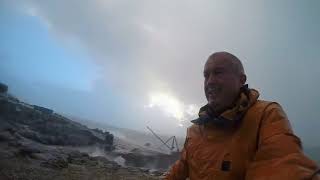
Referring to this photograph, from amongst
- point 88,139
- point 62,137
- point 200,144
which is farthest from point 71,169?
point 88,139

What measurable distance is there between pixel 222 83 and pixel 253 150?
25.0 inches

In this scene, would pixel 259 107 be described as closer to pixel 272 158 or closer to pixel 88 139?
pixel 272 158

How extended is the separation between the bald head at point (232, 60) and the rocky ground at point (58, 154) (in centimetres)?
1240

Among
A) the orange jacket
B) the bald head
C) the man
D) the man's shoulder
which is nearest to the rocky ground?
the man

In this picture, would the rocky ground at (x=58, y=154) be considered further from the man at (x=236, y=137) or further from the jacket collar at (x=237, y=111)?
the jacket collar at (x=237, y=111)

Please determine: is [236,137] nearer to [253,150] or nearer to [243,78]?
[253,150]


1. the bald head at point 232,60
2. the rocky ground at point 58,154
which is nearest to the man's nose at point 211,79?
the bald head at point 232,60

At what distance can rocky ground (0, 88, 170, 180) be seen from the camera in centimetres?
1680

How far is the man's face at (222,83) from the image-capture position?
9.17ft

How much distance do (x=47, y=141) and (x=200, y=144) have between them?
3508cm

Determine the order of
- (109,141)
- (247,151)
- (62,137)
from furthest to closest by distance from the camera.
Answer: (109,141)
(62,137)
(247,151)

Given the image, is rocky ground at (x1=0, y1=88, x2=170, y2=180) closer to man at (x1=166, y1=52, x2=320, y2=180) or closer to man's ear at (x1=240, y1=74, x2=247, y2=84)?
man at (x1=166, y1=52, x2=320, y2=180)

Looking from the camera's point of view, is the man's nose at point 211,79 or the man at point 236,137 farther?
the man's nose at point 211,79

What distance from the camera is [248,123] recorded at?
249 cm
